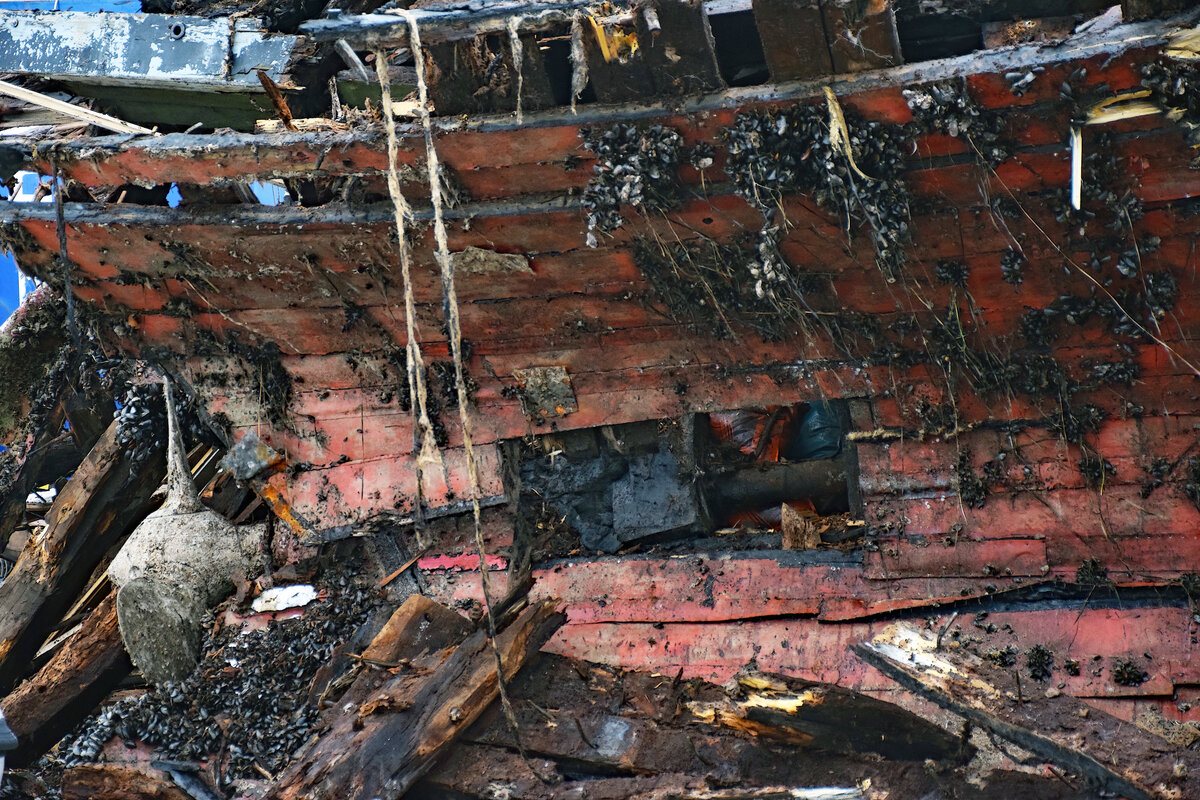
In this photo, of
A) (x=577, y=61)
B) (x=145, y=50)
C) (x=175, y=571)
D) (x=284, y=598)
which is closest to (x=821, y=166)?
(x=577, y=61)

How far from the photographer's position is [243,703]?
5480 millimetres

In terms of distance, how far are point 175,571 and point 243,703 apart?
46.8 inches

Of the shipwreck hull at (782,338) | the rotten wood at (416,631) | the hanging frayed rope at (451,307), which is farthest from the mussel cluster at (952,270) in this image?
the rotten wood at (416,631)

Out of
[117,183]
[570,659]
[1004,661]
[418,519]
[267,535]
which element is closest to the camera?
[1004,661]

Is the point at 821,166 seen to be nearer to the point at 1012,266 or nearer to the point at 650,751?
the point at 1012,266

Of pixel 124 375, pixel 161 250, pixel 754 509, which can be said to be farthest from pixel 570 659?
pixel 124 375

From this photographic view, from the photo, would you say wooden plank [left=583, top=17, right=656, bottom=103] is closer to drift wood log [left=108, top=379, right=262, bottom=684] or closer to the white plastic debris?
the white plastic debris

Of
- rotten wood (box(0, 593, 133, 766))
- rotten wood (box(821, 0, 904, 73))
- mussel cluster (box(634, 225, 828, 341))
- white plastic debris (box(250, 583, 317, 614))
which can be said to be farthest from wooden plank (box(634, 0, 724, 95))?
rotten wood (box(0, 593, 133, 766))

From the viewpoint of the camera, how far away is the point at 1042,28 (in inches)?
174

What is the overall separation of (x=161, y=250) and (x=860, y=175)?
359cm

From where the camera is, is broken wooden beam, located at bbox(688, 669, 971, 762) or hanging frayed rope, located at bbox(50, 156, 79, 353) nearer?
broken wooden beam, located at bbox(688, 669, 971, 762)

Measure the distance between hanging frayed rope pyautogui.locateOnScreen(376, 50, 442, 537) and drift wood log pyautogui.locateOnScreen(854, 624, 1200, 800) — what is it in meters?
2.56

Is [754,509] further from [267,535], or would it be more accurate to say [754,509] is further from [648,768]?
[267,535]

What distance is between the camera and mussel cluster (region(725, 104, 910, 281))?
4.29m
